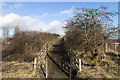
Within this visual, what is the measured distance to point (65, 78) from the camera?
8.05m

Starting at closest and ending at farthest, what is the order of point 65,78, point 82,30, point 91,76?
point 91,76 < point 65,78 < point 82,30

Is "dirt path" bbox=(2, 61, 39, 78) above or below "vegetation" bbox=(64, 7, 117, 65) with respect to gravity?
below

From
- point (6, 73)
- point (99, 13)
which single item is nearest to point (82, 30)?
point (99, 13)

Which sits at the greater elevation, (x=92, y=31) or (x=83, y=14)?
(x=83, y=14)

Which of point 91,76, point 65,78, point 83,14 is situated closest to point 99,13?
point 83,14

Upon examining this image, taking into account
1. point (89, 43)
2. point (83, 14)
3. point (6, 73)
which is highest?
point (83, 14)

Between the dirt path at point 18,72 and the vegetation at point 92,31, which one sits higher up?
the vegetation at point 92,31

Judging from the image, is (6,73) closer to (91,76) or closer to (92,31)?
(91,76)

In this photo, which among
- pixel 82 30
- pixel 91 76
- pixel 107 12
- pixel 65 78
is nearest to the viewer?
pixel 91 76

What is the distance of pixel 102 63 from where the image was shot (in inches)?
392

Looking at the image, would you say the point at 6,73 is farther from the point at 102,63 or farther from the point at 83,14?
the point at 102,63

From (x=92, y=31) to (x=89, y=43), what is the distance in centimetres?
100

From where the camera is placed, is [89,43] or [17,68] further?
[89,43]

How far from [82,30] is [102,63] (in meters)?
3.45
